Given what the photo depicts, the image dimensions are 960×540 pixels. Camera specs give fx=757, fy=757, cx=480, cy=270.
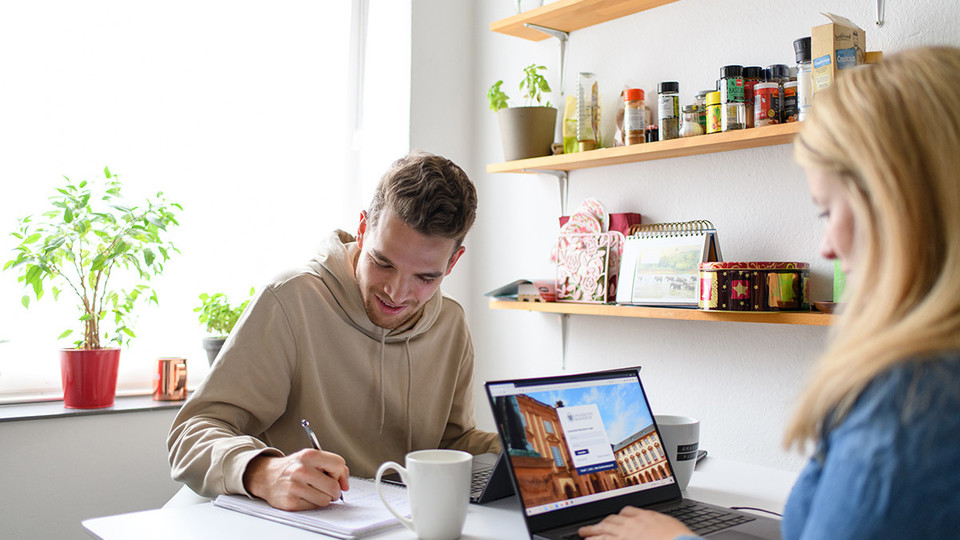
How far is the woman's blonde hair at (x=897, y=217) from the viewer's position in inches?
25.7

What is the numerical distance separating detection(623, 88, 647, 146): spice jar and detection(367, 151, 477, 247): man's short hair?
0.68 meters

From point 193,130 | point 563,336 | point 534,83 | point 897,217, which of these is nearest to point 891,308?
point 897,217

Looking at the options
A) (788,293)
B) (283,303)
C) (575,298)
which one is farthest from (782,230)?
(283,303)

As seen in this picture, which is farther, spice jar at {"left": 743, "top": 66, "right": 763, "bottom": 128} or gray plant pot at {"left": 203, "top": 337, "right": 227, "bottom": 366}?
gray plant pot at {"left": 203, "top": 337, "right": 227, "bottom": 366}

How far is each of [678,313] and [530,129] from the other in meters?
0.78

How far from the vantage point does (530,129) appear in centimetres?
232

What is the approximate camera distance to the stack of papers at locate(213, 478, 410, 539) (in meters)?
1.03

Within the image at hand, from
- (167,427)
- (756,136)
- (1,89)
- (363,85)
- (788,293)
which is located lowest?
(167,427)

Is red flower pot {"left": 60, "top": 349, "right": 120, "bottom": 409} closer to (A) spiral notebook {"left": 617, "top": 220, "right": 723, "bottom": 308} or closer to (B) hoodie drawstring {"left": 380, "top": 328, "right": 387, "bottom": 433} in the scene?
(B) hoodie drawstring {"left": 380, "top": 328, "right": 387, "bottom": 433}

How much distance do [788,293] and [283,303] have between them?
3.60 ft

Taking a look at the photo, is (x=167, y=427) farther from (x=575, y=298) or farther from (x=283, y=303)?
(x=575, y=298)

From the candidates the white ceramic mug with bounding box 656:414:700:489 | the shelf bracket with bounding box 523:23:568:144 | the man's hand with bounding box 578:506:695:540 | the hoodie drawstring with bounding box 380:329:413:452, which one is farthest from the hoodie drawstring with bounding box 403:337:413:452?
the shelf bracket with bounding box 523:23:568:144

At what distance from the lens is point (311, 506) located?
111 centimetres

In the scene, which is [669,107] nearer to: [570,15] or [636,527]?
[570,15]
